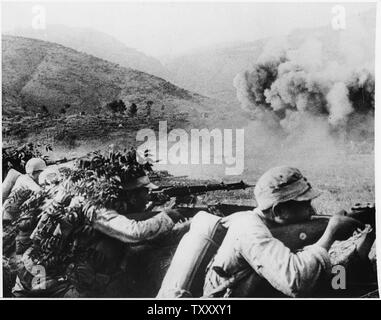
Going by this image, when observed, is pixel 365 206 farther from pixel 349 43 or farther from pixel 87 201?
pixel 87 201

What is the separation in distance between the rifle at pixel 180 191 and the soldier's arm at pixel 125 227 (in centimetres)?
24

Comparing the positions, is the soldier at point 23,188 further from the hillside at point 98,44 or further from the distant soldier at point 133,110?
the hillside at point 98,44

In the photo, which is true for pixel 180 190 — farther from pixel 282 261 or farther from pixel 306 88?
pixel 306 88

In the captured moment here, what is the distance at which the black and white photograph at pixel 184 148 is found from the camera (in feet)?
19.1

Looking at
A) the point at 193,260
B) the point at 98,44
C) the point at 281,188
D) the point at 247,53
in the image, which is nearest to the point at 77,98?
the point at 98,44

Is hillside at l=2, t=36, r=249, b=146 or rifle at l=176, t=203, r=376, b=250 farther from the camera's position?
hillside at l=2, t=36, r=249, b=146

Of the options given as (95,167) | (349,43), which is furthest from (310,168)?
(95,167)

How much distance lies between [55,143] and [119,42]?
3.68 ft

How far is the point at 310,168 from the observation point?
19.5ft

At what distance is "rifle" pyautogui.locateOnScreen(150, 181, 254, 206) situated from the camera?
19.5 ft

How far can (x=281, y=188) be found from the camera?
5.80 m

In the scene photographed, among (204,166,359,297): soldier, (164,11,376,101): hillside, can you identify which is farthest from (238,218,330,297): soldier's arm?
(164,11,376,101): hillside

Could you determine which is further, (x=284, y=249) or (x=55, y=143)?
(x=55, y=143)

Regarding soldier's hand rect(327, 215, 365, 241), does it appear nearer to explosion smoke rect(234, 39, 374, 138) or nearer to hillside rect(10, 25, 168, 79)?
explosion smoke rect(234, 39, 374, 138)
